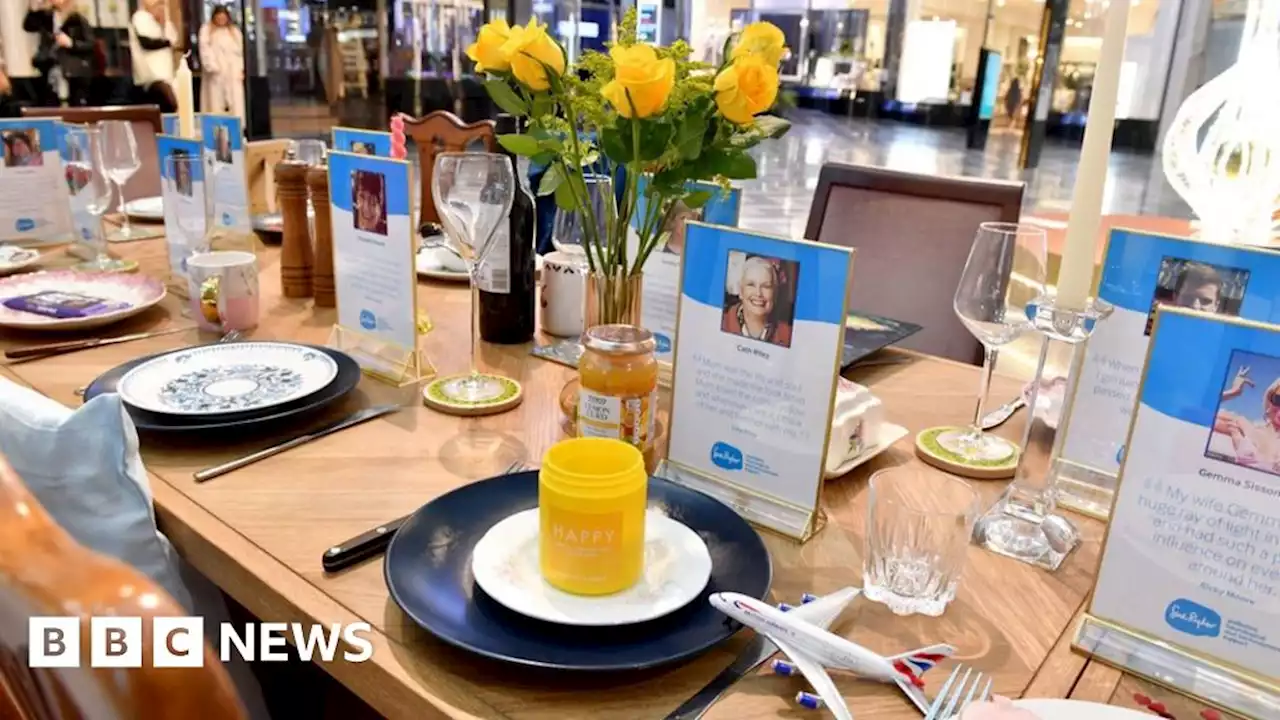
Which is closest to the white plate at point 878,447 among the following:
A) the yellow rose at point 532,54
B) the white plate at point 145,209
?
the yellow rose at point 532,54

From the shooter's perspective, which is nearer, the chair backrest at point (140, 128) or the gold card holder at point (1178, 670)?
the gold card holder at point (1178, 670)

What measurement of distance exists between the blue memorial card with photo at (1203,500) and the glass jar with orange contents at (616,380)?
43cm

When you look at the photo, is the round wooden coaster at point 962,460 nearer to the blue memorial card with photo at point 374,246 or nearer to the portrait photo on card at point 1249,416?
the portrait photo on card at point 1249,416

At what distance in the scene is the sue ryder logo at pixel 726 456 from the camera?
870mm

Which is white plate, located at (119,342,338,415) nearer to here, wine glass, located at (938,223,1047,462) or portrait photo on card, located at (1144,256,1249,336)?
wine glass, located at (938,223,1047,462)

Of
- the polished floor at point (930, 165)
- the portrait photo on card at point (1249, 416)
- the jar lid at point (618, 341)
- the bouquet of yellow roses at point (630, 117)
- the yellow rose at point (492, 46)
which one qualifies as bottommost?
the polished floor at point (930, 165)

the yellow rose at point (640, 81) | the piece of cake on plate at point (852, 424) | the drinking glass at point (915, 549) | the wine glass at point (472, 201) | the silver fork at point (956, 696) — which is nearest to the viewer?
the silver fork at point (956, 696)

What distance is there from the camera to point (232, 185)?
1.69 metres

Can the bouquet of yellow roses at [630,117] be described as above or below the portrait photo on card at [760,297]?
above

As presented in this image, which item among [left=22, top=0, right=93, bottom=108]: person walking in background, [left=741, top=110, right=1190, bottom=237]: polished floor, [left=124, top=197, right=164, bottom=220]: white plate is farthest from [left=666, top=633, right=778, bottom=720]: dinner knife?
[left=741, top=110, right=1190, bottom=237]: polished floor

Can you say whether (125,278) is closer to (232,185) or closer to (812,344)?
Answer: (232,185)

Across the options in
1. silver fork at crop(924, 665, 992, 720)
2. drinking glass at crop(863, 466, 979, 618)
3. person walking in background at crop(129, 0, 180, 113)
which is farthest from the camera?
person walking in background at crop(129, 0, 180, 113)

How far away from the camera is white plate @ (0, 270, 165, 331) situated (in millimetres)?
1297

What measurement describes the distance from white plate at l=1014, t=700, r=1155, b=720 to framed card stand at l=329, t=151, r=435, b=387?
0.80 meters
